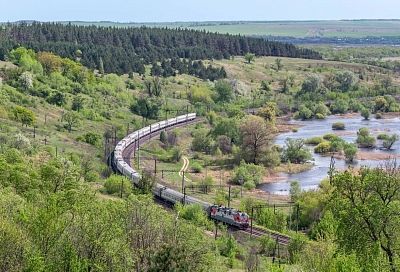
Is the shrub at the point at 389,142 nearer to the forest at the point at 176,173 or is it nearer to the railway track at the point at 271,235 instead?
the forest at the point at 176,173

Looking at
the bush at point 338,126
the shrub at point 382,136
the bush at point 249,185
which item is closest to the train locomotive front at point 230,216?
the bush at point 249,185

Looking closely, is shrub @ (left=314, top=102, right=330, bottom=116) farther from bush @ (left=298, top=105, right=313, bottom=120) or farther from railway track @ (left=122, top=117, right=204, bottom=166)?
railway track @ (left=122, top=117, right=204, bottom=166)

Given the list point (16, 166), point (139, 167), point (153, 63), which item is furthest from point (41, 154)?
point (153, 63)

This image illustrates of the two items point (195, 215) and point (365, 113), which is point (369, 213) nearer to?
point (195, 215)

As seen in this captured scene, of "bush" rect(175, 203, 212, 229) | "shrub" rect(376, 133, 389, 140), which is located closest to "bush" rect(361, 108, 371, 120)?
"shrub" rect(376, 133, 389, 140)

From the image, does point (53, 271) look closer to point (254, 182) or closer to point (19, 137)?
point (19, 137)

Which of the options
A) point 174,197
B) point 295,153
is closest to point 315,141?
point 295,153
